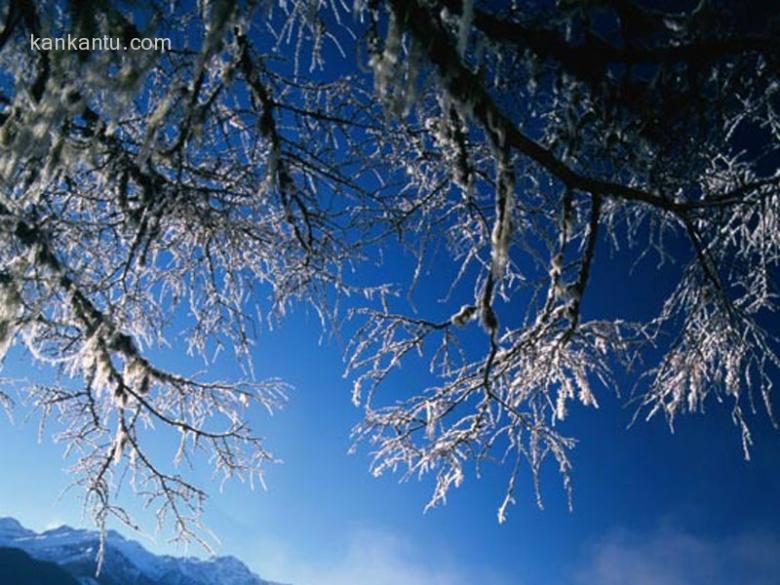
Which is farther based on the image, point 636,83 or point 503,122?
point 636,83

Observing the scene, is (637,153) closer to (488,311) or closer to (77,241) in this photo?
(488,311)

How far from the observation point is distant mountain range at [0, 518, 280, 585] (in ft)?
341

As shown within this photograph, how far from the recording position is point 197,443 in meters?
4.85

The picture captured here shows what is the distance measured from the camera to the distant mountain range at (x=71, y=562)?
104 metres

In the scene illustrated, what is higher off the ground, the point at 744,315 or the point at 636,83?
the point at 636,83

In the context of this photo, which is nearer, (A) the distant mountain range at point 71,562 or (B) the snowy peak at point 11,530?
(A) the distant mountain range at point 71,562

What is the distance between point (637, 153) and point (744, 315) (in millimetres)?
1010

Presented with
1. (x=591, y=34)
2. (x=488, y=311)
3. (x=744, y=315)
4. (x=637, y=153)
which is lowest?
(x=488, y=311)

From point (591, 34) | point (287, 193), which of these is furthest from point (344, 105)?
point (591, 34)

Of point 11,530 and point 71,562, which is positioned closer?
point 71,562

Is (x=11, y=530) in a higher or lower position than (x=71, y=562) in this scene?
higher

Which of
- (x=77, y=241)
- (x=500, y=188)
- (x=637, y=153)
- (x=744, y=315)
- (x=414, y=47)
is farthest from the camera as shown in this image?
(x=77, y=241)

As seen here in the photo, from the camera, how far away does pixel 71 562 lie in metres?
141

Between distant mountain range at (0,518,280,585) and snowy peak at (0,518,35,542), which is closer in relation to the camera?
distant mountain range at (0,518,280,585)
